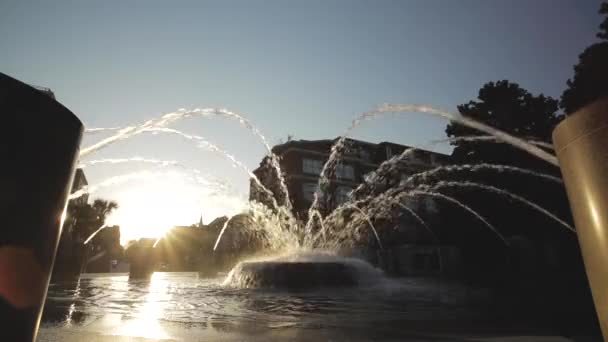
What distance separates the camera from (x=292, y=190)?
116 feet

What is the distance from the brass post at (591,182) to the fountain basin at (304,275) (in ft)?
19.7

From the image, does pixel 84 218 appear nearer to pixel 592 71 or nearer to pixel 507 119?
pixel 507 119

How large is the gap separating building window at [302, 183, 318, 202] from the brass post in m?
34.3

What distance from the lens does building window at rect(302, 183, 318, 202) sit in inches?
1405

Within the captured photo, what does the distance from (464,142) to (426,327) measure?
17570mm

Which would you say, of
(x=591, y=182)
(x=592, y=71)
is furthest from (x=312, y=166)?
(x=591, y=182)

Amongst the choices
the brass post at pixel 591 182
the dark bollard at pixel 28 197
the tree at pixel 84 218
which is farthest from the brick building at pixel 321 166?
the dark bollard at pixel 28 197

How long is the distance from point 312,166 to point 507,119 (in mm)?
21966

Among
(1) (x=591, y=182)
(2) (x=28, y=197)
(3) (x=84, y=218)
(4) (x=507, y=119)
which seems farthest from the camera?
(3) (x=84, y=218)

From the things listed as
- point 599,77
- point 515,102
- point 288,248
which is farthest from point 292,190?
point 599,77

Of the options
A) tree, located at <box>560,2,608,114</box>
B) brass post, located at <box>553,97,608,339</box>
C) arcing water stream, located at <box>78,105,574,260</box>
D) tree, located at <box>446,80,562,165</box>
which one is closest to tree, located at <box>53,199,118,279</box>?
arcing water stream, located at <box>78,105,574,260</box>

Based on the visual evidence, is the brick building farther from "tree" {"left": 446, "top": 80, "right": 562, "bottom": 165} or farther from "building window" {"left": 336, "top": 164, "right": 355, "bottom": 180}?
"tree" {"left": 446, "top": 80, "right": 562, "bottom": 165}

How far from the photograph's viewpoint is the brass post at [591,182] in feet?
3.85

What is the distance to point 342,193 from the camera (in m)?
38.3
